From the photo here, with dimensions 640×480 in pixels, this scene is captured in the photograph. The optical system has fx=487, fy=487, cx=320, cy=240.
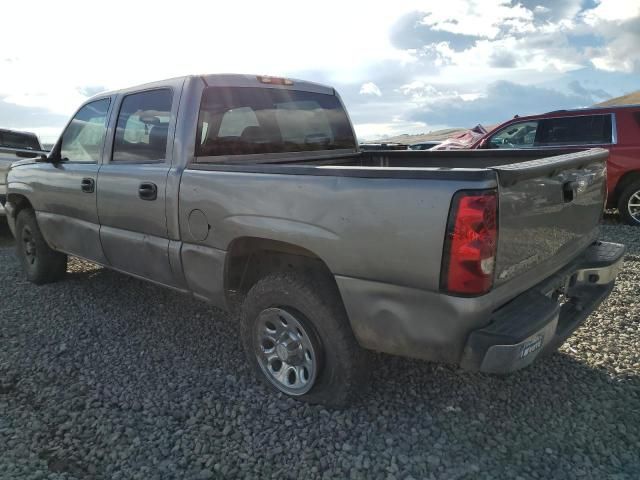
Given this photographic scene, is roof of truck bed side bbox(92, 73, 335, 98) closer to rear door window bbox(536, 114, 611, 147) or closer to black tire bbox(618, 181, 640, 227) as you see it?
rear door window bbox(536, 114, 611, 147)

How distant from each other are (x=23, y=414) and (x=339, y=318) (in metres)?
1.90

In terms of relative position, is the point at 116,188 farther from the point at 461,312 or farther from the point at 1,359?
the point at 461,312

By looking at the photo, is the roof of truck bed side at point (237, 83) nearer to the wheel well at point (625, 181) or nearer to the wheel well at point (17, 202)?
the wheel well at point (17, 202)

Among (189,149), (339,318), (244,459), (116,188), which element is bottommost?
(244,459)

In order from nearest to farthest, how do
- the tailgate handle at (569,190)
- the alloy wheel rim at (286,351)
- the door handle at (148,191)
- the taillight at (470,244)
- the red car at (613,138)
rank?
the taillight at (470,244), the tailgate handle at (569,190), the alloy wheel rim at (286,351), the door handle at (148,191), the red car at (613,138)

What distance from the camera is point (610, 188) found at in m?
7.14

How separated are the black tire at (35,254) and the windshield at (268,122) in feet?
8.88

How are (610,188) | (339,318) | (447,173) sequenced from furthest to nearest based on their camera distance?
(610,188) < (339,318) < (447,173)

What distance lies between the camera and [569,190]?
8.16 feet

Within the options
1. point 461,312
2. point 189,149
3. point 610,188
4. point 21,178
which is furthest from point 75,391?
point 610,188

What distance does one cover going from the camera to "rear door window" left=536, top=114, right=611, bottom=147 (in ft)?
23.4

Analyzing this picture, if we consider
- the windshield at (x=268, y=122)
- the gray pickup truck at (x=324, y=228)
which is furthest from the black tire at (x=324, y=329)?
the windshield at (x=268, y=122)

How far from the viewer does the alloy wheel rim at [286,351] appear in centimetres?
266

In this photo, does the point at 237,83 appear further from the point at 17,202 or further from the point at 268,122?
the point at 17,202
